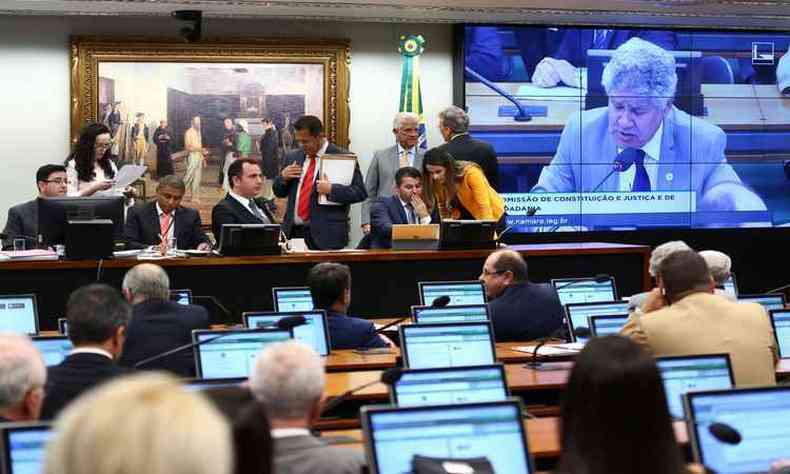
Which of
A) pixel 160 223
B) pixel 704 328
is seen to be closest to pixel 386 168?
pixel 160 223

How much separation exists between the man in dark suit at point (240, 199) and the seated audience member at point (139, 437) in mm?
8068

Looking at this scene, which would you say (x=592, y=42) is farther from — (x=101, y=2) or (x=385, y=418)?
(x=385, y=418)

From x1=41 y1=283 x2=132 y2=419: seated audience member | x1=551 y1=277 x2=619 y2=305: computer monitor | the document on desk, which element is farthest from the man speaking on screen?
x1=41 y1=283 x2=132 y2=419: seated audience member

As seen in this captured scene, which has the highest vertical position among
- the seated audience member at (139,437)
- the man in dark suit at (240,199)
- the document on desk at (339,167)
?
the document on desk at (339,167)

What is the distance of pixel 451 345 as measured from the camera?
5656 mm

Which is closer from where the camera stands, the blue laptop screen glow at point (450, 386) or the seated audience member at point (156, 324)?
the blue laptop screen glow at point (450, 386)

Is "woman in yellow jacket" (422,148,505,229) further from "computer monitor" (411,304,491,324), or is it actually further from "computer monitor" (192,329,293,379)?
"computer monitor" (192,329,293,379)

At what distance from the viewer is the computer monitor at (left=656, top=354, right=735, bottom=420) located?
4.34 m

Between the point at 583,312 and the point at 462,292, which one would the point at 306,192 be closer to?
the point at 462,292

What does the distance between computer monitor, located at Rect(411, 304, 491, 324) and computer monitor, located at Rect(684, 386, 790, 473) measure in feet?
9.96

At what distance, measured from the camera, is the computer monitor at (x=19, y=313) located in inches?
281

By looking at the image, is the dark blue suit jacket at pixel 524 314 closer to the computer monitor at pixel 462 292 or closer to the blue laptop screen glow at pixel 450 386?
the computer monitor at pixel 462 292

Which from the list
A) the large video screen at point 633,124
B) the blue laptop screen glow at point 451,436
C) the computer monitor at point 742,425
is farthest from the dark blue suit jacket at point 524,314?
the large video screen at point 633,124

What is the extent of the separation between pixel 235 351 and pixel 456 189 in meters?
4.72
